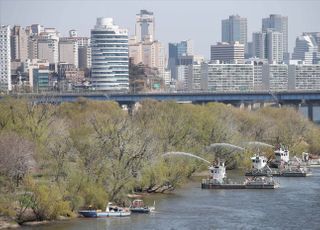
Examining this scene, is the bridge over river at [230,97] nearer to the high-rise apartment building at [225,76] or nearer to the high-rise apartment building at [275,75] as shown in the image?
the high-rise apartment building at [225,76]

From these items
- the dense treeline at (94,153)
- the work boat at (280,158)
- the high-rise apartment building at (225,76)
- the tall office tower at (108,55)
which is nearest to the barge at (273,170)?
the work boat at (280,158)

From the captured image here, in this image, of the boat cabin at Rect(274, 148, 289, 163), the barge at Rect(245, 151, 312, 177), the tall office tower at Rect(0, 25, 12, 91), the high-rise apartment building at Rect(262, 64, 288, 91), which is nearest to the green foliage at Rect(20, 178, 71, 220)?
the barge at Rect(245, 151, 312, 177)

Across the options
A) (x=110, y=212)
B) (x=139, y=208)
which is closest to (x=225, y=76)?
(x=139, y=208)

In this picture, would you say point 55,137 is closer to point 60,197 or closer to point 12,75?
point 60,197

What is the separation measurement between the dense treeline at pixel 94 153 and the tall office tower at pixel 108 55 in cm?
8622

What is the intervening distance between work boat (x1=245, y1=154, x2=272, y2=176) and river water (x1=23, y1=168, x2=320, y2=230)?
219 inches

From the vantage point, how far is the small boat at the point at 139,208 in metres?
45.4

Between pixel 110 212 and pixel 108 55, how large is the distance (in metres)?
117

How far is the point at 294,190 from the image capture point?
54781 millimetres

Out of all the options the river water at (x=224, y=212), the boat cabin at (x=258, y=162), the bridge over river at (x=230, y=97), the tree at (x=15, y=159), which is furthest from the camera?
the bridge over river at (x=230, y=97)

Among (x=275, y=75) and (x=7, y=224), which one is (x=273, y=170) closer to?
(x=7, y=224)

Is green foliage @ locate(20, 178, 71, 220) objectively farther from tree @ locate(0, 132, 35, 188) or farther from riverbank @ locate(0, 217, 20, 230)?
tree @ locate(0, 132, 35, 188)

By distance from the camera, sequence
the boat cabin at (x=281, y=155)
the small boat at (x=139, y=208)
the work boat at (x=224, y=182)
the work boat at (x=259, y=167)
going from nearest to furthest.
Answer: the small boat at (x=139, y=208) < the work boat at (x=224, y=182) < the work boat at (x=259, y=167) < the boat cabin at (x=281, y=155)

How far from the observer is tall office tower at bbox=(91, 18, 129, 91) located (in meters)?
159
